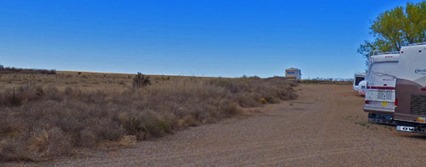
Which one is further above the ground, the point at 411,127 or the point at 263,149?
the point at 411,127

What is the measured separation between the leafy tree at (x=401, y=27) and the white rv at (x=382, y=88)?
20309 millimetres

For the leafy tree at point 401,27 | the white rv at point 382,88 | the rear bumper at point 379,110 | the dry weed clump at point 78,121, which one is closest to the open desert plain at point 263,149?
the dry weed clump at point 78,121

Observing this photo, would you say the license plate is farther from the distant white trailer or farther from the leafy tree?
the distant white trailer

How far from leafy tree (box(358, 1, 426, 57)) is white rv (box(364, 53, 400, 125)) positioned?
20.3 metres

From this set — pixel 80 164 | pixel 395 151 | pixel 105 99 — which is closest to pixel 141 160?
pixel 80 164

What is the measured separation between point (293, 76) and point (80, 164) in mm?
107639

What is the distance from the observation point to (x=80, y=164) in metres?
9.25

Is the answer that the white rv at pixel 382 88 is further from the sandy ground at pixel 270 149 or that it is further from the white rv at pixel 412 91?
the white rv at pixel 412 91

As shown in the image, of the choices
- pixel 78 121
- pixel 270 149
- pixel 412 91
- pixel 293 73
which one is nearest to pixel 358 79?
pixel 412 91

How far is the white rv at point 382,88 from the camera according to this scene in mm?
17766

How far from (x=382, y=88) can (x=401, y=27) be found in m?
22.6

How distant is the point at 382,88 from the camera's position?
18.2 metres

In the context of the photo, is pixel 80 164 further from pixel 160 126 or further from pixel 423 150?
pixel 423 150

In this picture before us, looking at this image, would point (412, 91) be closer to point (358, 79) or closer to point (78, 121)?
point (78, 121)
